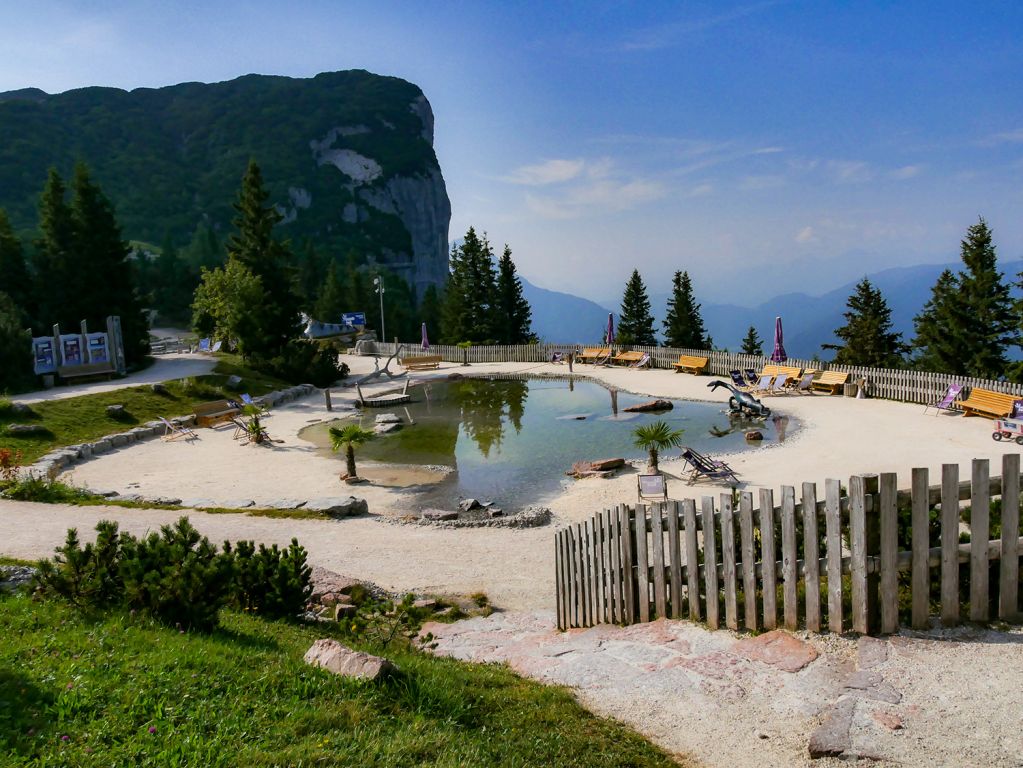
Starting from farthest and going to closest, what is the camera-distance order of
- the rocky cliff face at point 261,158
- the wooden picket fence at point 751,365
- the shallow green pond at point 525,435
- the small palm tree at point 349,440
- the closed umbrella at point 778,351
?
the rocky cliff face at point 261,158
the closed umbrella at point 778,351
the wooden picket fence at point 751,365
the small palm tree at point 349,440
the shallow green pond at point 525,435

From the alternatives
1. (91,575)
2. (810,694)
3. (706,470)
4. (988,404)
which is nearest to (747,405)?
(988,404)

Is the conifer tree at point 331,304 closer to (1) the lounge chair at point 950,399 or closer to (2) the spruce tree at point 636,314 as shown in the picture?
(2) the spruce tree at point 636,314

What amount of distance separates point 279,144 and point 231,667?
17817 cm

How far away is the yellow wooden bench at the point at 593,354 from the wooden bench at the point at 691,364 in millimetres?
5244

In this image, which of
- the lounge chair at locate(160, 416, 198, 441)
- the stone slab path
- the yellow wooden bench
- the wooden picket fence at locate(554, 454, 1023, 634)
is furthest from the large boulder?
the yellow wooden bench

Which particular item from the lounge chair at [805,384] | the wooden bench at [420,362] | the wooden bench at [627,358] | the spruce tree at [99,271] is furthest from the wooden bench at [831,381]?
the spruce tree at [99,271]

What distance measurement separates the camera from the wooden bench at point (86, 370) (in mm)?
31406

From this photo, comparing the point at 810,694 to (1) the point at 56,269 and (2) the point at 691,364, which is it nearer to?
(2) the point at 691,364

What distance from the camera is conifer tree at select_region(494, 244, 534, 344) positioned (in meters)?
55.3

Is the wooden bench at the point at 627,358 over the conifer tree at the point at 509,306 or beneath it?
beneath

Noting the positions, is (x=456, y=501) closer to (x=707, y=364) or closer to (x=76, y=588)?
(x=76, y=588)

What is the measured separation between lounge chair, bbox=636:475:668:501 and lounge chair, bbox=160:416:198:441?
17360mm

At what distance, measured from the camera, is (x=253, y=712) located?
4.62 meters

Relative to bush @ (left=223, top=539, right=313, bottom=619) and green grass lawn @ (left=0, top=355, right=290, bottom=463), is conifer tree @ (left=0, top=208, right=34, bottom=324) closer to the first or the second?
green grass lawn @ (left=0, top=355, right=290, bottom=463)
